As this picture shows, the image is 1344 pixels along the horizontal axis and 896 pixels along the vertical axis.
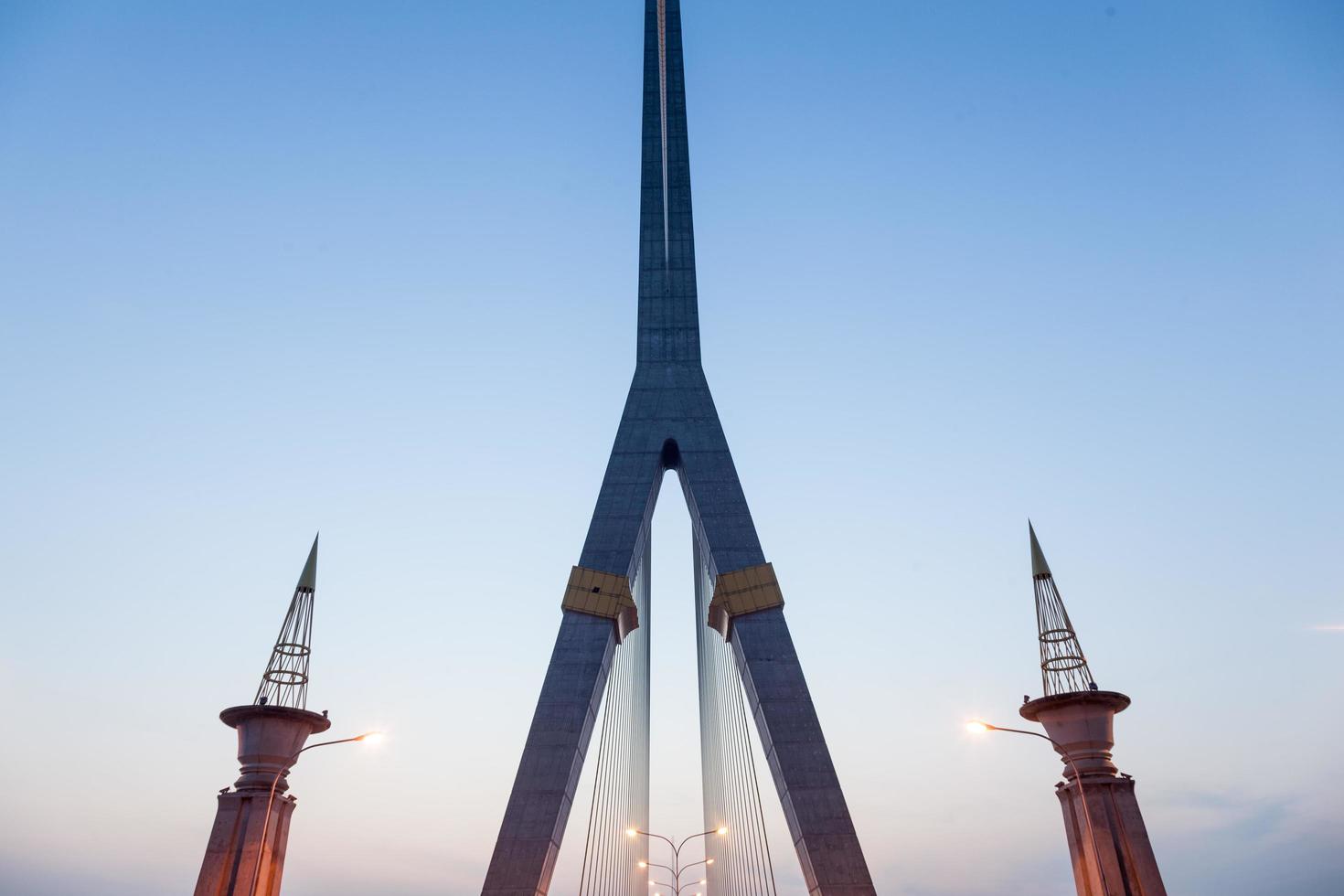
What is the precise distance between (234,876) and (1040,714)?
14443 mm

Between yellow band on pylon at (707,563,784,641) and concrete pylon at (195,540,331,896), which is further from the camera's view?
yellow band on pylon at (707,563,784,641)

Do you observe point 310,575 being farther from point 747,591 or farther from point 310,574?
point 747,591

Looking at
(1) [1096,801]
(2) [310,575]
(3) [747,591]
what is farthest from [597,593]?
(1) [1096,801]

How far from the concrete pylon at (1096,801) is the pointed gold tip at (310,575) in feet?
46.7

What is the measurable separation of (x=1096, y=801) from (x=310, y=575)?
51.2ft

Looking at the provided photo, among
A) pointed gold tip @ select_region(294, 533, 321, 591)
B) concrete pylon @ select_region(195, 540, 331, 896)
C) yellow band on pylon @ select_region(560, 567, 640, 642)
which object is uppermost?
yellow band on pylon @ select_region(560, 567, 640, 642)

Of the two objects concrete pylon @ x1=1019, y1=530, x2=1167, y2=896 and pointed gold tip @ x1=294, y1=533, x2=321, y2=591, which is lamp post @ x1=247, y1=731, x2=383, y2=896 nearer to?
pointed gold tip @ x1=294, y1=533, x2=321, y2=591

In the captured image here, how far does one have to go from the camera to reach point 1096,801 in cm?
1722

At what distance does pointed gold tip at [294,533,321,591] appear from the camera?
1888 centimetres

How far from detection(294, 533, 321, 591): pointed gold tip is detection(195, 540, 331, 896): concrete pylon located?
2.48m

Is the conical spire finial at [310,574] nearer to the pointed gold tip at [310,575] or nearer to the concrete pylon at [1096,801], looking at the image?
the pointed gold tip at [310,575]

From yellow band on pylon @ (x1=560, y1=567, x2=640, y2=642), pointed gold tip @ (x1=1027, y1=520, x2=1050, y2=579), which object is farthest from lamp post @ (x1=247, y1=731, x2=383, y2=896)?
pointed gold tip @ (x1=1027, y1=520, x2=1050, y2=579)

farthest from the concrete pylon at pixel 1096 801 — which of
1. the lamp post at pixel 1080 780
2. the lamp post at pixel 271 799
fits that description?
the lamp post at pixel 271 799

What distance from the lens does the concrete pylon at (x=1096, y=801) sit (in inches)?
653
